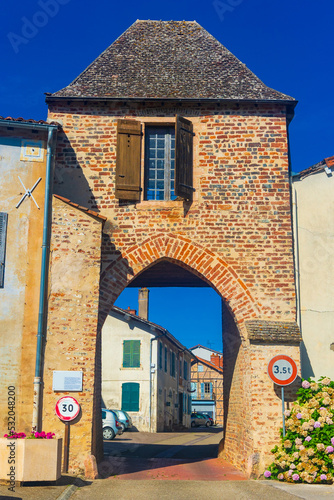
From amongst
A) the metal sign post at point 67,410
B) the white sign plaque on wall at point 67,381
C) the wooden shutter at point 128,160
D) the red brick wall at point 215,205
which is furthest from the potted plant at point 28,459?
the wooden shutter at point 128,160

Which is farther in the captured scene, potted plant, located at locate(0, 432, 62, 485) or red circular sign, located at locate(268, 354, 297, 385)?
red circular sign, located at locate(268, 354, 297, 385)

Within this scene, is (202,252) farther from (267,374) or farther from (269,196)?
(267,374)

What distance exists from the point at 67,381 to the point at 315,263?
6.12 m

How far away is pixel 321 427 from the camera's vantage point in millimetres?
11133

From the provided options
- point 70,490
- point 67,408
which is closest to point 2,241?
point 67,408

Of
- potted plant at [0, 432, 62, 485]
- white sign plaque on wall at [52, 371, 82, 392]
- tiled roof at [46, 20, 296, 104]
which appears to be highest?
tiled roof at [46, 20, 296, 104]

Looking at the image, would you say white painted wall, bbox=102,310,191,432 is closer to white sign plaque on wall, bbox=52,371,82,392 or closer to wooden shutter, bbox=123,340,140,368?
wooden shutter, bbox=123,340,140,368

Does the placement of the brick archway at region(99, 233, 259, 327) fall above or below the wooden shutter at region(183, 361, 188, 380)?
above

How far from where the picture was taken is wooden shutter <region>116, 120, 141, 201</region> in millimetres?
13422

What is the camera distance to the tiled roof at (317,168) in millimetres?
14002

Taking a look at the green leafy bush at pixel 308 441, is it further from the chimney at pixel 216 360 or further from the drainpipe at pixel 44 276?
the chimney at pixel 216 360

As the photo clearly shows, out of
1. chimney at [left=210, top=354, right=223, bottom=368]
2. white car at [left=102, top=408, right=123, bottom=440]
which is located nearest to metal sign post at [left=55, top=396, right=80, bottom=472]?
white car at [left=102, top=408, right=123, bottom=440]

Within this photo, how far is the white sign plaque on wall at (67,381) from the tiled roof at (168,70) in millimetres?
6358

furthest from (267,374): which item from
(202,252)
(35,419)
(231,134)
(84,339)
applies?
(231,134)
